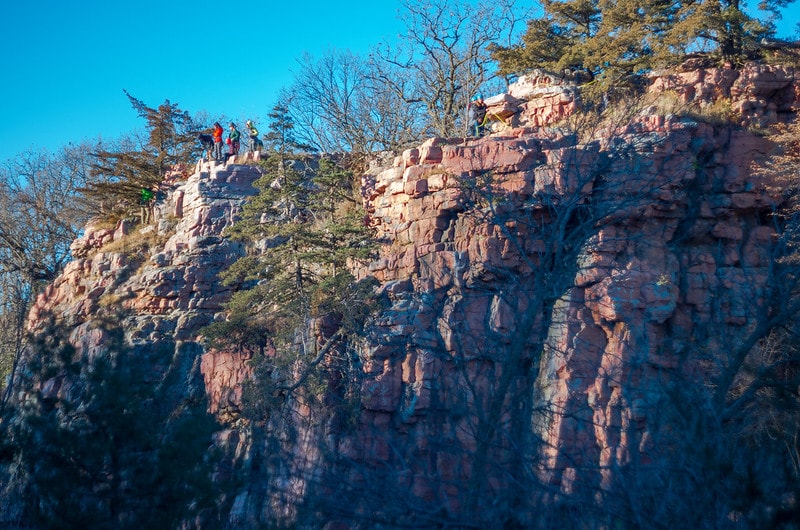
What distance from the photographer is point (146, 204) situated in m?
22.7

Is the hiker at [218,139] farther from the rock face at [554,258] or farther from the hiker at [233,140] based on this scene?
the rock face at [554,258]

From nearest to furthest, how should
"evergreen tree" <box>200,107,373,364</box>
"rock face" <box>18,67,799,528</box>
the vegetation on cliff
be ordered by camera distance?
the vegetation on cliff < "rock face" <box>18,67,799,528</box> < "evergreen tree" <box>200,107,373,364</box>

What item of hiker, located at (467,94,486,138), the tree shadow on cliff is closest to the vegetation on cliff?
the tree shadow on cliff

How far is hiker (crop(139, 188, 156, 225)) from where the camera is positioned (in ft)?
73.4

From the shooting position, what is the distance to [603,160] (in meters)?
7.95

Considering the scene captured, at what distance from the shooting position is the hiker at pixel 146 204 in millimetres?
22375

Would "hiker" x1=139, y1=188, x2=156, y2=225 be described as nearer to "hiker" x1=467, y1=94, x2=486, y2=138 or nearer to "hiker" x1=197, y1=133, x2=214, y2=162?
"hiker" x1=197, y1=133, x2=214, y2=162

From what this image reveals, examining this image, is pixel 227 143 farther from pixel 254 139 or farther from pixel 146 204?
→ pixel 146 204

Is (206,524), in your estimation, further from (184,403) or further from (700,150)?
(700,150)

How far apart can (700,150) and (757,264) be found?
2.56m

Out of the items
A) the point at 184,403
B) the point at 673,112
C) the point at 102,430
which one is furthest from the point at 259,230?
the point at 673,112

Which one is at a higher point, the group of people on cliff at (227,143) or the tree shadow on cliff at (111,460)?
the group of people on cliff at (227,143)

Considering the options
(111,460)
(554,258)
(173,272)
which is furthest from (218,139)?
(111,460)

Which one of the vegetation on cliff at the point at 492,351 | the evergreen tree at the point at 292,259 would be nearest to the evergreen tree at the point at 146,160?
the vegetation on cliff at the point at 492,351
